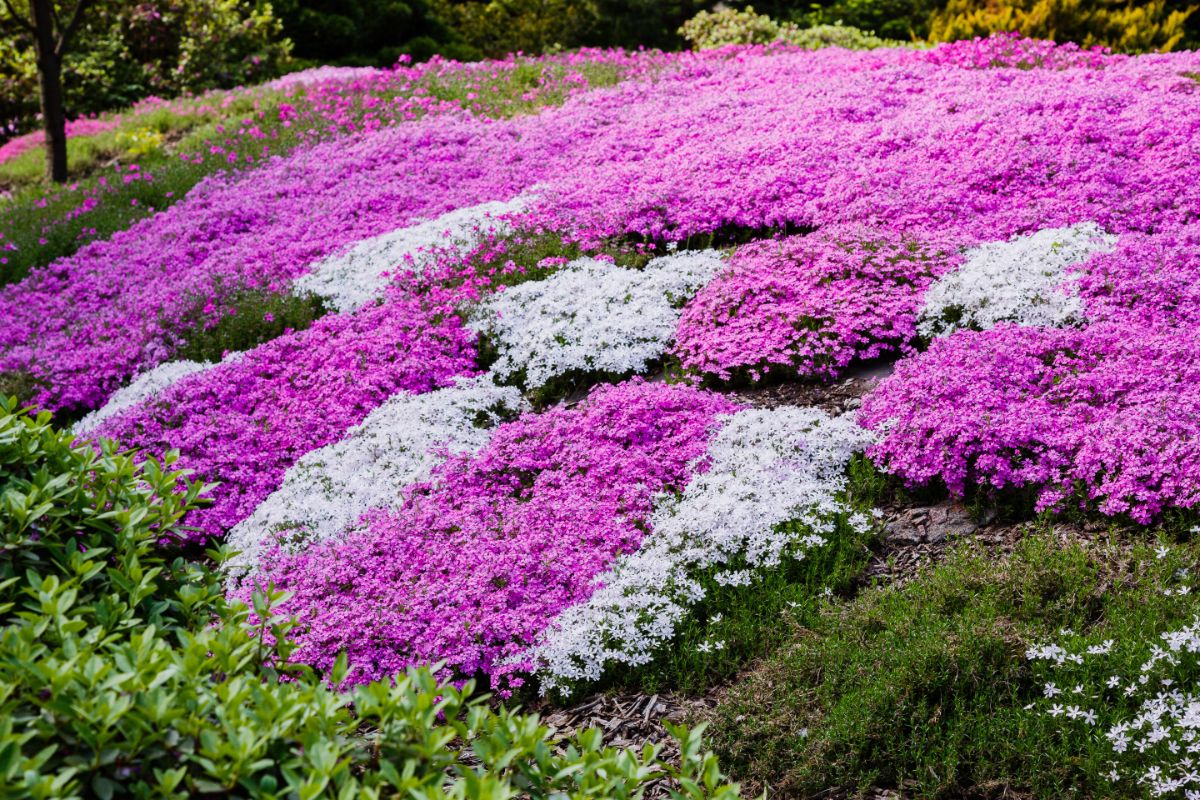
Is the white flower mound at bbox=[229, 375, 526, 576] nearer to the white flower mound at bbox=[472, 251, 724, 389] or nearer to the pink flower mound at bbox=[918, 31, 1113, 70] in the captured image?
the white flower mound at bbox=[472, 251, 724, 389]

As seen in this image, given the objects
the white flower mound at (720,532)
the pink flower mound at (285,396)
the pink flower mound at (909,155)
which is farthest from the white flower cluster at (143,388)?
the white flower mound at (720,532)

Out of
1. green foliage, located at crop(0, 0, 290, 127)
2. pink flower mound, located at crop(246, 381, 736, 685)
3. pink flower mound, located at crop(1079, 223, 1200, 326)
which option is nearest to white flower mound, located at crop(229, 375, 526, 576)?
pink flower mound, located at crop(246, 381, 736, 685)

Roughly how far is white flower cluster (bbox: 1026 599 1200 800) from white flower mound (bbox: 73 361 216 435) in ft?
27.9

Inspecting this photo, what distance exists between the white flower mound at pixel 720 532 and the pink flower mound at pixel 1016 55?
9.88 m

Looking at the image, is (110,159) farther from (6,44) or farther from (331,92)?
(6,44)

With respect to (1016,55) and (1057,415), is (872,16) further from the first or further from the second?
(1057,415)

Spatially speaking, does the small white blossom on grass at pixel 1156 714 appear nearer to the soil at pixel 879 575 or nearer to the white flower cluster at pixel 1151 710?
the white flower cluster at pixel 1151 710

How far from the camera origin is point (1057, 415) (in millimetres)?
6766

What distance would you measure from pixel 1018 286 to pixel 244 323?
8146 mm

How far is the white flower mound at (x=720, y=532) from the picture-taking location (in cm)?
595

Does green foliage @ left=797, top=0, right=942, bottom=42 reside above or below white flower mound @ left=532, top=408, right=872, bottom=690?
above

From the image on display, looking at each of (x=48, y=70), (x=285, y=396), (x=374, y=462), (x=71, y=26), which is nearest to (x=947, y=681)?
(x=374, y=462)

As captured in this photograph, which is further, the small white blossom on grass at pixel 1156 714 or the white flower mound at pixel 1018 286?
the white flower mound at pixel 1018 286

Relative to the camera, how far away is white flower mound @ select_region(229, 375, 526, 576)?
25.0 feet
